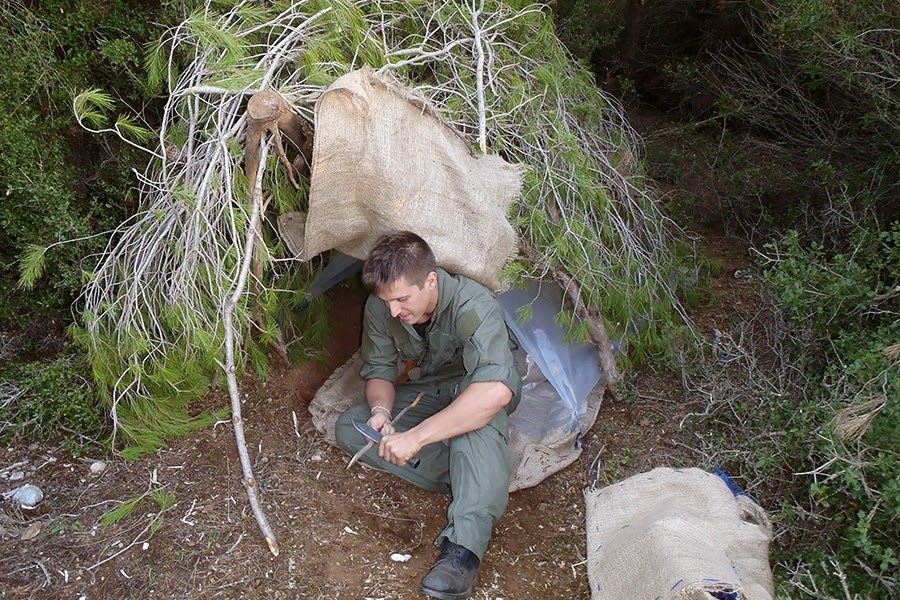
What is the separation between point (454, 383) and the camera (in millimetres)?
2646

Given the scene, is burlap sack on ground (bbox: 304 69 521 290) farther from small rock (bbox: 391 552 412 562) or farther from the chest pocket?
small rock (bbox: 391 552 412 562)

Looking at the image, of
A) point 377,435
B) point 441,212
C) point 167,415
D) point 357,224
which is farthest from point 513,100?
point 167,415

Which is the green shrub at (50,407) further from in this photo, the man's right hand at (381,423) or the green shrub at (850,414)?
→ the green shrub at (850,414)

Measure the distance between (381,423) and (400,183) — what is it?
32.7 inches

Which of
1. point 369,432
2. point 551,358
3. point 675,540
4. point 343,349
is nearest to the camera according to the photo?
point 675,540

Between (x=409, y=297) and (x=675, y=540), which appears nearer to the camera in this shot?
(x=675, y=540)

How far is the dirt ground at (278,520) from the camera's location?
199 cm

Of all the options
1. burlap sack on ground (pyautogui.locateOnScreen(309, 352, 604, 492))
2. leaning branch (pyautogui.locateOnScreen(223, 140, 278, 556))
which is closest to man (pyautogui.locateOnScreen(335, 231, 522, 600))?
burlap sack on ground (pyautogui.locateOnScreen(309, 352, 604, 492))

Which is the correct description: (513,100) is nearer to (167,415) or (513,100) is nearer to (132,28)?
(132,28)

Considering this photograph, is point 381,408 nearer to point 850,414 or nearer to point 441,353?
point 441,353

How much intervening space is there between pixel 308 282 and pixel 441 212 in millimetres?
691

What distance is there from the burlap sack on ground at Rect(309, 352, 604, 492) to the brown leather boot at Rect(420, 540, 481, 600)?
Result: 484 millimetres

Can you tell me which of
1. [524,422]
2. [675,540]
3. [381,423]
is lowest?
[524,422]

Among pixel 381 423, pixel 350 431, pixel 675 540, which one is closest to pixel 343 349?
pixel 350 431
